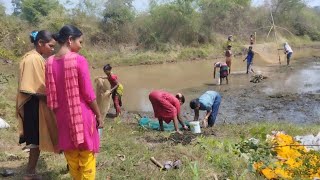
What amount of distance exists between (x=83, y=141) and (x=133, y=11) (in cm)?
2436

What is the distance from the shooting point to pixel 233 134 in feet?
22.1

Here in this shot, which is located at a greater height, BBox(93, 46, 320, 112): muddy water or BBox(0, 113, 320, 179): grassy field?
BBox(0, 113, 320, 179): grassy field

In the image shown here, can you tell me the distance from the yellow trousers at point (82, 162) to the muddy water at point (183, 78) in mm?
7169

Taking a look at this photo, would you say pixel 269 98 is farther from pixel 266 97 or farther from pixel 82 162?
pixel 82 162

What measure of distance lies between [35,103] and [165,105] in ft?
11.2

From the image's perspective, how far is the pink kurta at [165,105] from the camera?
6883mm

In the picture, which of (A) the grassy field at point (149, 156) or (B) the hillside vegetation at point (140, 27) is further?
(B) the hillside vegetation at point (140, 27)

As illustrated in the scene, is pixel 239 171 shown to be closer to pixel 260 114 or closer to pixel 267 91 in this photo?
pixel 260 114

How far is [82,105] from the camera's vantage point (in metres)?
3.25

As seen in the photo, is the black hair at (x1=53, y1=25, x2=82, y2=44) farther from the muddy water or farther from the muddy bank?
the muddy water

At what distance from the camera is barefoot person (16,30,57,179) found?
3.67 m

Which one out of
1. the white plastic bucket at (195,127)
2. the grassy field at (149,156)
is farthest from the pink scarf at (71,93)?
the white plastic bucket at (195,127)

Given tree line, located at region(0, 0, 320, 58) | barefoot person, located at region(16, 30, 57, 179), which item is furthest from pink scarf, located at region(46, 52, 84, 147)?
tree line, located at region(0, 0, 320, 58)

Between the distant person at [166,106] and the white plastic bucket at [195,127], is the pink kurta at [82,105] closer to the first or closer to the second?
the white plastic bucket at [195,127]
